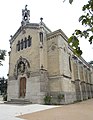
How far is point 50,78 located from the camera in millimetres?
20406

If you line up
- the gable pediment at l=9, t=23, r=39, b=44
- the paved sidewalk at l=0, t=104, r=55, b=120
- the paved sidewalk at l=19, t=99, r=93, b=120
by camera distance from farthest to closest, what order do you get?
the gable pediment at l=9, t=23, r=39, b=44 < the paved sidewalk at l=0, t=104, r=55, b=120 < the paved sidewalk at l=19, t=99, r=93, b=120

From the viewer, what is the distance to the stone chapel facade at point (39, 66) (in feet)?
63.9

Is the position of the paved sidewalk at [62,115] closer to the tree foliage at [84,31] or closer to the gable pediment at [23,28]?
the tree foliage at [84,31]

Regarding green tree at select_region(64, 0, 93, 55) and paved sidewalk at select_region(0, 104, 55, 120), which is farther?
paved sidewalk at select_region(0, 104, 55, 120)

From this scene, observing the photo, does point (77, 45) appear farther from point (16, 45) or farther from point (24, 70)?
point (16, 45)

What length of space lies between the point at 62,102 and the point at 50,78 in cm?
352

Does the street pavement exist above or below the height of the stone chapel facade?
below

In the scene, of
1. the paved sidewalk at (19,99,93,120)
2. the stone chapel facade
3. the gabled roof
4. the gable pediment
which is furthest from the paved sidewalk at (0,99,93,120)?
the gable pediment

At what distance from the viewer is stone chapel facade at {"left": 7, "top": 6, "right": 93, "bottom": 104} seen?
1947 centimetres

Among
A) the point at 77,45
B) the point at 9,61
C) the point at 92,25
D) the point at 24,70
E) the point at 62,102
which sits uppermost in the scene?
the point at 9,61

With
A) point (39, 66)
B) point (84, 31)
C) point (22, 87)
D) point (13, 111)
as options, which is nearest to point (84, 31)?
A: point (84, 31)

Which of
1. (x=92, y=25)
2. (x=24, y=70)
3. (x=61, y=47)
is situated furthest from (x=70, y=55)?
(x=92, y=25)

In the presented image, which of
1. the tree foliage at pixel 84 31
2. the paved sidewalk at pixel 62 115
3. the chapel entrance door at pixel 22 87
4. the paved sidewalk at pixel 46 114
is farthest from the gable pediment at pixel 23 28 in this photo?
the tree foliage at pixel 84 31

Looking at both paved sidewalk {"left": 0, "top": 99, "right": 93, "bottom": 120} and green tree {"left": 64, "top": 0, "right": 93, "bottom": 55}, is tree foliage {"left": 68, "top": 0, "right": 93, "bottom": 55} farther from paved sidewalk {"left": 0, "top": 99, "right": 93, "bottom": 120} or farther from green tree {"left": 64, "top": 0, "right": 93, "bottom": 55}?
paved sidewalk {"left": 0, "top": 99, "right": 93, "bottom": 120}
